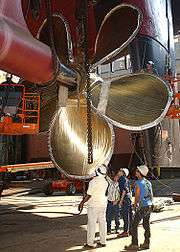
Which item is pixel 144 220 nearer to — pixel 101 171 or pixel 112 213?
pixel 101 171

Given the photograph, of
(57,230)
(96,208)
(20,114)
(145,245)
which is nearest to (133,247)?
(145,245)

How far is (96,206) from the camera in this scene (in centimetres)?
673

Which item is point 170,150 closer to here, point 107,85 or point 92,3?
point 107,85

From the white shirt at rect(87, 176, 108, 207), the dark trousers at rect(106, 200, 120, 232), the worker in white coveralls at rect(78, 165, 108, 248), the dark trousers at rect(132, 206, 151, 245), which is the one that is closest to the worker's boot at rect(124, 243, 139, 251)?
the dark trousers at rect(132, 206, 151, 245)

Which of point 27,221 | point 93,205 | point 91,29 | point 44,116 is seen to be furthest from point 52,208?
point 91,29

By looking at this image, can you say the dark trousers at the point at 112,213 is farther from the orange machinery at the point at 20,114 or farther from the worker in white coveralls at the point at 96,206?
the orange machinery at the point at 20,114

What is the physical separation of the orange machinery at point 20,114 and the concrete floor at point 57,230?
2.66 m

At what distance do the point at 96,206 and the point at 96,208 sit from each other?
0.13 ft

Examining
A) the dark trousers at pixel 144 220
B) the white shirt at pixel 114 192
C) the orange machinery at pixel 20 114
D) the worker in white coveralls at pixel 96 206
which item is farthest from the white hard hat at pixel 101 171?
the orange machinery at pixel 20 114

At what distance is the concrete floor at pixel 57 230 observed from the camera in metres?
6.84

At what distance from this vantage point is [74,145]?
781 cm

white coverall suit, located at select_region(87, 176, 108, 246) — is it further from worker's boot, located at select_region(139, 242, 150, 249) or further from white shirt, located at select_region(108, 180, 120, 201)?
white shirt, located at select_region(108, 180, 120, 201)

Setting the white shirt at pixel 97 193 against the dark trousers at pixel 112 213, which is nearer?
the white shirt at pixel 97 193

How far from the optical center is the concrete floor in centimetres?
684
